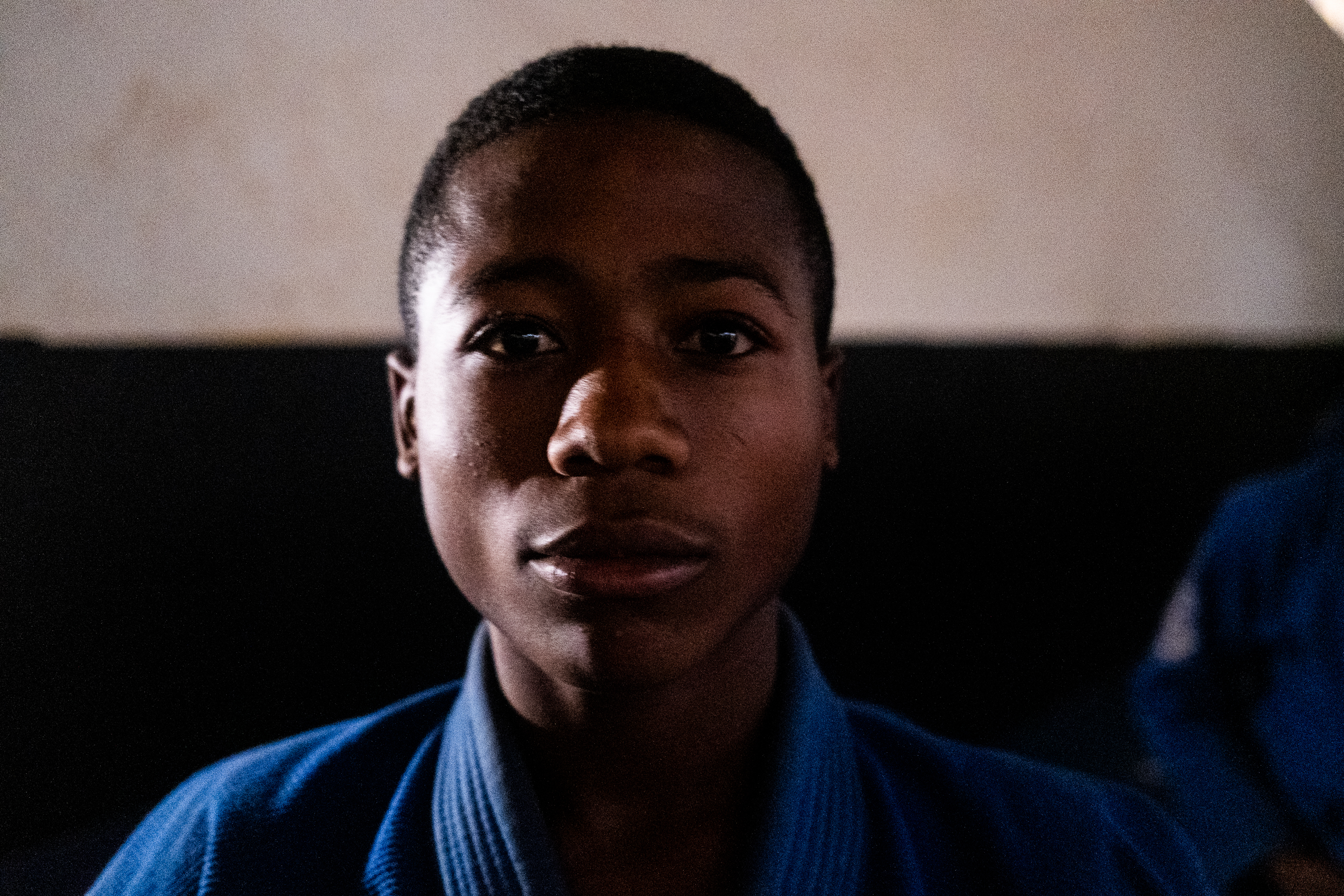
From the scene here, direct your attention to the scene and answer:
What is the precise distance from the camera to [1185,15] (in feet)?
1.71

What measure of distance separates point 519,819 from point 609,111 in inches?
12.2

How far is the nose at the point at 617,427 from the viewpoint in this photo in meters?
0.30

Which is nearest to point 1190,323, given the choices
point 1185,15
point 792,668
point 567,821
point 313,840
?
point 1185,15

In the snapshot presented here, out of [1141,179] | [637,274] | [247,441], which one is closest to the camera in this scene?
[637,274]

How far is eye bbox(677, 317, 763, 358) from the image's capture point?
34cm

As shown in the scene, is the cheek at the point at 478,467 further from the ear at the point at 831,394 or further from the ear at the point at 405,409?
the ear at the point at 831,394

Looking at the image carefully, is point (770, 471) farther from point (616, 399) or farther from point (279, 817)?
point (279, 817)

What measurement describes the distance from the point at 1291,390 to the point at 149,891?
73 centimetres

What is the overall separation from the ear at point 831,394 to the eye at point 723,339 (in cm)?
7

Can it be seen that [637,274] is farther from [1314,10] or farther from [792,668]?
[1314,10]

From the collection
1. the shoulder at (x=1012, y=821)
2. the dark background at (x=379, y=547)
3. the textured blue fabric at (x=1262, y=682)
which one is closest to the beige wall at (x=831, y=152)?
the dark background at (x=379, y=547)

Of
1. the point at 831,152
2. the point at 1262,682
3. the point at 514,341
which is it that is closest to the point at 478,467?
the point at 514,341

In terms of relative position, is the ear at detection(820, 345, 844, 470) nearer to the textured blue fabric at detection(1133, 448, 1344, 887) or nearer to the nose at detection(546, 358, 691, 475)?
the nose at detection(546, 358, 691, 475)

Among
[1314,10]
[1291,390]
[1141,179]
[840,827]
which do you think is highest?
[1314,10]
